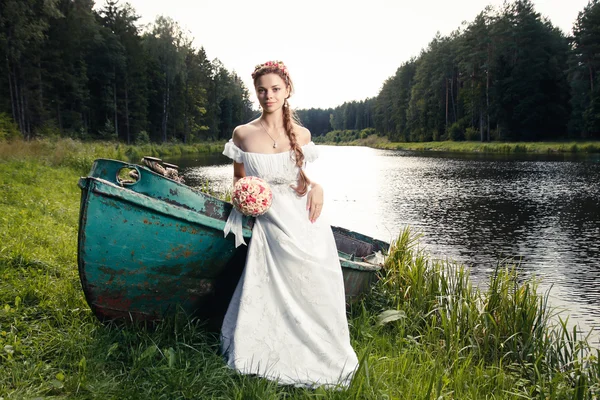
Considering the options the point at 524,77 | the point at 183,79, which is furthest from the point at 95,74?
the point at 524,77

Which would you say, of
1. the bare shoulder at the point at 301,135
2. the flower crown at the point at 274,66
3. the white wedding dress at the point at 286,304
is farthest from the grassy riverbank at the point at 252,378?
the flower crown at the point at 274,66

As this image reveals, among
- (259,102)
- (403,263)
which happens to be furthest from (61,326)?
(403,263)

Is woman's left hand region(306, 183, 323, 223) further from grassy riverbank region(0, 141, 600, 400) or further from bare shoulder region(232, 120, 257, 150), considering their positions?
grassy riverbank region(0, 141, 600, 400)

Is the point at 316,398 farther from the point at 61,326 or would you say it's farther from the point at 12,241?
the point at 12,241

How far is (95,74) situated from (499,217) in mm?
34070

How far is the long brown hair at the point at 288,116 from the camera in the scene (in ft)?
9.82

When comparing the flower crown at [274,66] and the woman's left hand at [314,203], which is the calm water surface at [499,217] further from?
the flower crown at [274,66]

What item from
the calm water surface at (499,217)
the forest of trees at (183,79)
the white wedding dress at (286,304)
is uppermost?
the forest of trees at (183,79)

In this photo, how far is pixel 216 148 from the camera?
155ft

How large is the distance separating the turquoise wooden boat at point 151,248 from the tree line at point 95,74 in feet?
62.8

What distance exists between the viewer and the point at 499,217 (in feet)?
38.1

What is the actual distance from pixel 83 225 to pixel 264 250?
1.07 meters

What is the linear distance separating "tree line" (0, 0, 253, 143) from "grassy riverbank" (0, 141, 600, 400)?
18366 millimetres

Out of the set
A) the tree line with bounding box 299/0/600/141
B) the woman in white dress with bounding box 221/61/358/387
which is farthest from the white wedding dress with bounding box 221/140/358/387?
the tree line with bounding box 299/0/600/141
